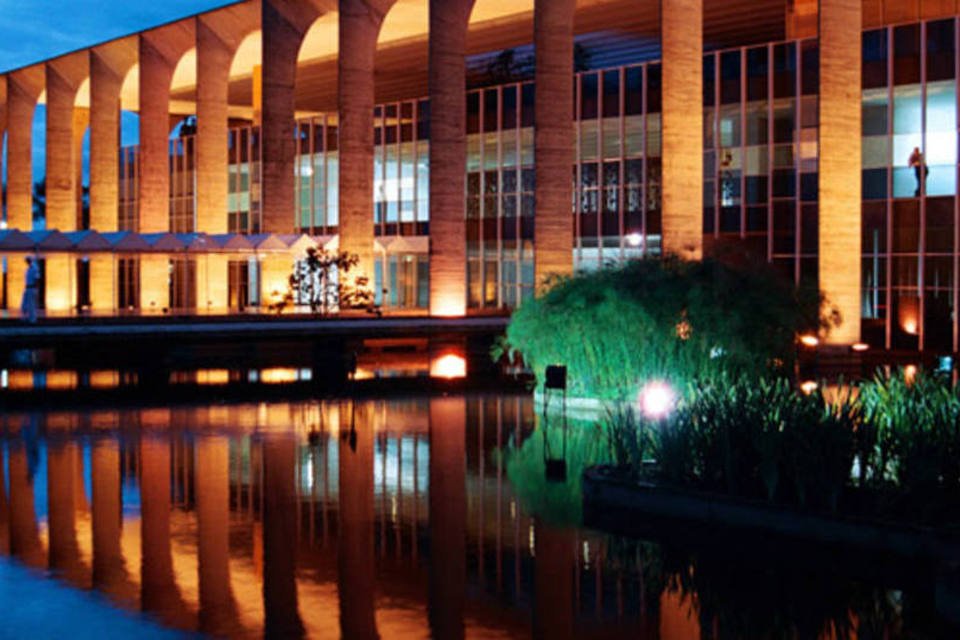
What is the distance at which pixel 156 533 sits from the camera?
10469 millimetres

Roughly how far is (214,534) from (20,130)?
53079 millimetres

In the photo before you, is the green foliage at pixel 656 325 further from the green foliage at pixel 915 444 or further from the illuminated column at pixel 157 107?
the illuminated column at pixel 157 107

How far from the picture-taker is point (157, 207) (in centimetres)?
4634

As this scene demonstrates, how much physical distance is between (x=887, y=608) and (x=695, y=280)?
38.0 ft

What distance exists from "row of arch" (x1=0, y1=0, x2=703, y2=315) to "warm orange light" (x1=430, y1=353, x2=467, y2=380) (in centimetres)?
312

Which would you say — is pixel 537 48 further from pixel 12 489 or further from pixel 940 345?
pixel 12 489

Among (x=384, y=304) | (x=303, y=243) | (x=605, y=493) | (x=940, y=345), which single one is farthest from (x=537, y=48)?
(x=605, y=493)

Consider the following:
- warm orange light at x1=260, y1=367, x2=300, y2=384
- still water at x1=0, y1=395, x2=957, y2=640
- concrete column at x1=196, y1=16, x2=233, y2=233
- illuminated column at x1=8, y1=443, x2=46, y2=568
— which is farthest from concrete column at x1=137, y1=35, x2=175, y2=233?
illuminated column at x1=8, y1=443, x2=46, y2=568

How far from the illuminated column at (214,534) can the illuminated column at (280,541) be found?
28cm

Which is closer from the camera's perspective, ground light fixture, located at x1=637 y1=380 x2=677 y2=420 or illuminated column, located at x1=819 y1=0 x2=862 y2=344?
ground light fixture, located at x1=637 y1=380 x2=677 y2=420

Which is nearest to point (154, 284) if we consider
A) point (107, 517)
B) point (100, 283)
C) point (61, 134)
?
point (100, 283)

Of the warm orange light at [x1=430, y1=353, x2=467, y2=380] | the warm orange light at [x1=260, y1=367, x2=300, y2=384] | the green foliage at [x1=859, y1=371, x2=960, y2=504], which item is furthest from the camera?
the warm orange light at [x1=430, y1=353, x2=467, y2=380]

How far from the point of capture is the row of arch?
107 ft

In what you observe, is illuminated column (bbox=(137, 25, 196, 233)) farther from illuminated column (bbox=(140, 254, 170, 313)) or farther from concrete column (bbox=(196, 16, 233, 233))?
concrete column (bbox=(196, 16, 233, 233))
